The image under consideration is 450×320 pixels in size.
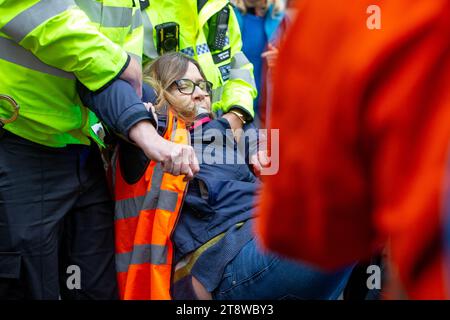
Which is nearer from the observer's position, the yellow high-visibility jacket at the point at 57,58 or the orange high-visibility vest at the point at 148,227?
the yellow high-visibility jacket at the point at 57,58

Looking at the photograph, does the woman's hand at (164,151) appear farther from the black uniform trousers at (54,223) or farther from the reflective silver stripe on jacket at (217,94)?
the reflective silver stripe on jacket at (217,94)

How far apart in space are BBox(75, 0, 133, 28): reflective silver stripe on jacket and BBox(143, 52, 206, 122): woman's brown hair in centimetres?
48

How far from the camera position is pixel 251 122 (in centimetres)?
320

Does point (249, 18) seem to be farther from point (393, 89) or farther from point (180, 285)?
point (393, 89)

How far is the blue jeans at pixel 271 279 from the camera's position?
217cm

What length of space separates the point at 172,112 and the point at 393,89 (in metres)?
2.15

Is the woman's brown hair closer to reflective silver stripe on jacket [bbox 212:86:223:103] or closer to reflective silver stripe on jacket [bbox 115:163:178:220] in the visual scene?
reflective silver stripe on jacket [bbox 212:86:223:103]

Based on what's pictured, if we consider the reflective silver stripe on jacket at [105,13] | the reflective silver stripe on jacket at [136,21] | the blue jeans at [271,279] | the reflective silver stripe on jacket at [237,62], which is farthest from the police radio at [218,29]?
the blue jeans at [271,279]

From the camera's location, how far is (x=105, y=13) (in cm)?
243

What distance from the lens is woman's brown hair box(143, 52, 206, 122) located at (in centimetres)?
296

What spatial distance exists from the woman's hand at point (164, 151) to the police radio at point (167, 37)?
1009 mm

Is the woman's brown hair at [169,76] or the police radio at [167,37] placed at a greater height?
the police radio at [167,37]

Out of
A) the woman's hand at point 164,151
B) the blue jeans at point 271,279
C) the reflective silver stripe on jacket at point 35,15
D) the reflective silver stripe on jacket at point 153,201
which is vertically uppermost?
the reflective silver stripe on jacket at point 35,15

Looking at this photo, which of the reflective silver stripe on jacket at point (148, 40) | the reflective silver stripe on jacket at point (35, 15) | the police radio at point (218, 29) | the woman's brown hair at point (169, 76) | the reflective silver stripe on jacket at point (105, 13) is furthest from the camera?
the police radio at point (218, 29)
